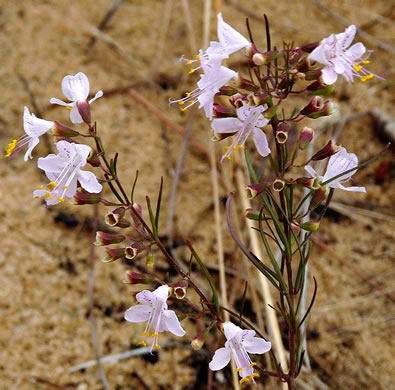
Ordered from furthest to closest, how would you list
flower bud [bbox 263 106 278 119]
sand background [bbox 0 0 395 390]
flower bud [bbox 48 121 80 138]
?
sand background [bbox 0 0 395 390]
flower bud [bbox 48 121 80 138]
flower bud [bbox 263 106 278 119]

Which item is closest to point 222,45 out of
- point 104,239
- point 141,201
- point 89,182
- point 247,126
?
point 247,126

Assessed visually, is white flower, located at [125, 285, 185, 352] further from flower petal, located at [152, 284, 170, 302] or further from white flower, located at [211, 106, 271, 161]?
white flower, located at [211, 106, 271, 161]

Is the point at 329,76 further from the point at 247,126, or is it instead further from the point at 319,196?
the point at 319,196

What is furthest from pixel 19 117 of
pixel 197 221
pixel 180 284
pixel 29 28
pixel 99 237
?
pixel 180 284

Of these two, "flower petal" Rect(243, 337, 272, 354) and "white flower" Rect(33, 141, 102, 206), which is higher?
"white flower" Rect(33, 141, 102, 206)

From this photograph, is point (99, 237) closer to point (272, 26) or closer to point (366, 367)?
point (366, 367)

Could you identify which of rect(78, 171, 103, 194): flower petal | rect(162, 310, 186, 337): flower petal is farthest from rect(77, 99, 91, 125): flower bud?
rect(162, 310, 186, 337): flower petal

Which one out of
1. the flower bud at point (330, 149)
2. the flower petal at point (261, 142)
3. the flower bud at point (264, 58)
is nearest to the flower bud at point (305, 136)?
the flower bud at point (330, 149)
